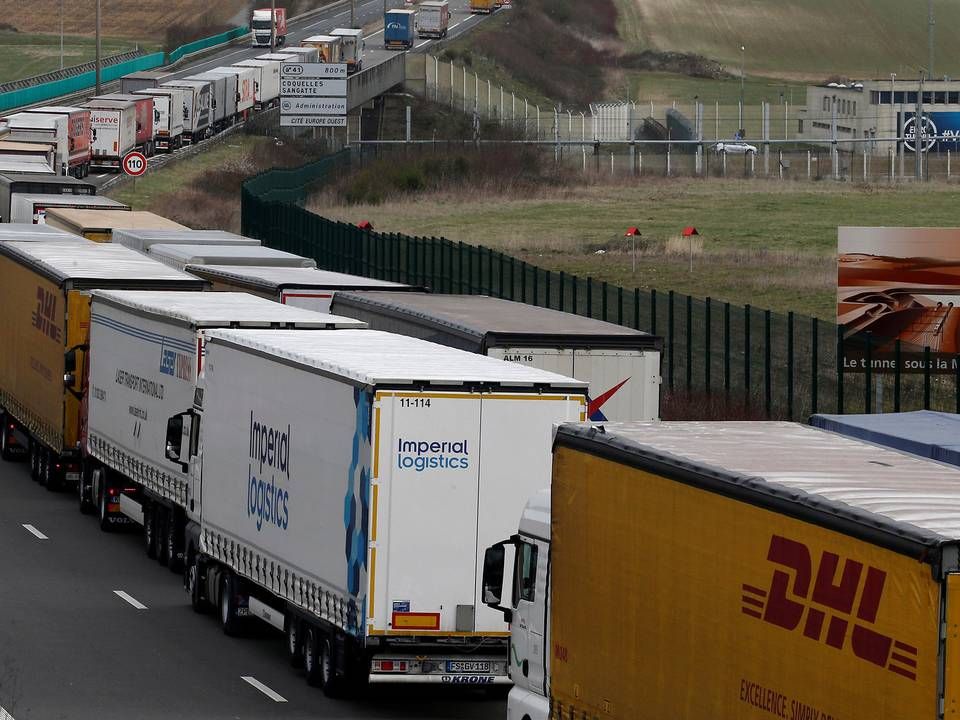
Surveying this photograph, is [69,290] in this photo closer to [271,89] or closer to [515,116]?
[271,89]

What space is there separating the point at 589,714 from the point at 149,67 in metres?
134

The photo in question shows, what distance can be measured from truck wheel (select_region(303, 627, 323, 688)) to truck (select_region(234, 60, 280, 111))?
9595 centimetres

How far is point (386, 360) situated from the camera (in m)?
19.3

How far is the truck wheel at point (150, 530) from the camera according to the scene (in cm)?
2684

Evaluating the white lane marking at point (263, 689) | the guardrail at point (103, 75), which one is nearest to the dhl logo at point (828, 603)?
the white lane marking at point (263, 689)

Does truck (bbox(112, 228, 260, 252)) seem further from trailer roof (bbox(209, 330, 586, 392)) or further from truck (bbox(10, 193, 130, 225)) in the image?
trailer roof (bbox(209, 330, 586, 392))

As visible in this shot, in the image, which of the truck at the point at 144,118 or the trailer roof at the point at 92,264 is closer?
the trailer roof at the point at 92,264

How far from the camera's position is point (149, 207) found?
7738 centimetres

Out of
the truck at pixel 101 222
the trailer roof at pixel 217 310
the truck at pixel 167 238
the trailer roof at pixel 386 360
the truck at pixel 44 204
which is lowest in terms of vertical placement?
the trailer roof at pixel 386 360

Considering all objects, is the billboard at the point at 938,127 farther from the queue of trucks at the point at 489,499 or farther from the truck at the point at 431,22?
the queue of trucks at the point at 489,499

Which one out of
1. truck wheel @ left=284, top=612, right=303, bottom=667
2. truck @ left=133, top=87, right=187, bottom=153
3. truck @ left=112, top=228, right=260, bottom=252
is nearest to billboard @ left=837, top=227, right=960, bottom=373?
truck wheel @ left=284, top=612, right=303, bottom=667

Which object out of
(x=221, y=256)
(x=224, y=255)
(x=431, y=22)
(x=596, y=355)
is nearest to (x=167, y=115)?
(x=431, y=22)

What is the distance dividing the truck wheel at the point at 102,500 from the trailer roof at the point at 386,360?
22.1ft

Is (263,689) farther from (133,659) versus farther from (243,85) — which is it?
(243,85)
